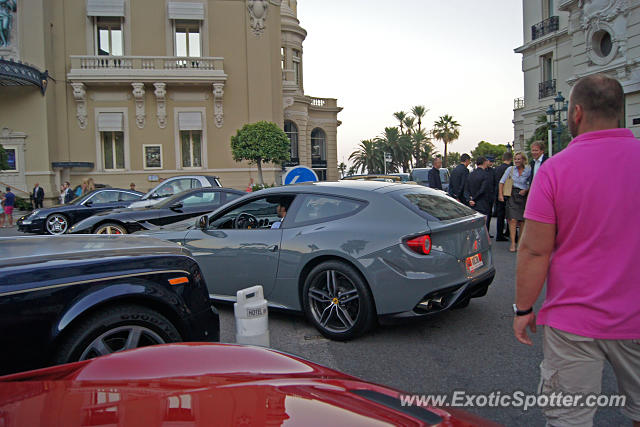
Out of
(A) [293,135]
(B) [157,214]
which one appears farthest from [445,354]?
(A) [293,135]

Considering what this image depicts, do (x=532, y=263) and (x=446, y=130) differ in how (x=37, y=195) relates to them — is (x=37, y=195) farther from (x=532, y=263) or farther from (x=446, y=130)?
(x=446, y=130)

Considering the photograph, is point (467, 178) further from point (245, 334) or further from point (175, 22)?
point (175, 22)

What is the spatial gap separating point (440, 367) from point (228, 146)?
2741 cm

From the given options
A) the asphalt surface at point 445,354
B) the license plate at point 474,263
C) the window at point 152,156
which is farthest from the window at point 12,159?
the license plate at point 474,263

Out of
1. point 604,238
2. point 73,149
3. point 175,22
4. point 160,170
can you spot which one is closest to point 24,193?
point 73,149

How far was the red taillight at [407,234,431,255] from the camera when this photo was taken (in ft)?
13.1

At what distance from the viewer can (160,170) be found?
28656 millimetres

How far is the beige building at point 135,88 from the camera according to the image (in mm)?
25297

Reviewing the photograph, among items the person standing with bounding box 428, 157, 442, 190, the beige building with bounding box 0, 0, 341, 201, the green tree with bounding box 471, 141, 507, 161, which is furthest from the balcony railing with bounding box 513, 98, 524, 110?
the green tree with bounding box 471, 141, 507, 161

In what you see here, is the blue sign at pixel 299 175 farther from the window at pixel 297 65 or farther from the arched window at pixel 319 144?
the arched window at pixel 319 144

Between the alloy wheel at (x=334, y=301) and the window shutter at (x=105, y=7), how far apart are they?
29157 millimetres

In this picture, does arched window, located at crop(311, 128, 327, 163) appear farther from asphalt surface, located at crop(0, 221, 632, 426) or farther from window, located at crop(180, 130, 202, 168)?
asphalt surface, located at crop(0, 221, 632, 426)

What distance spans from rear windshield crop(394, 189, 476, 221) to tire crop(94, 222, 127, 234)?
23.6ft

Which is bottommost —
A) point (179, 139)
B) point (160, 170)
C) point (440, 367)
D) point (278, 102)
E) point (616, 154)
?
point (440, 367)
